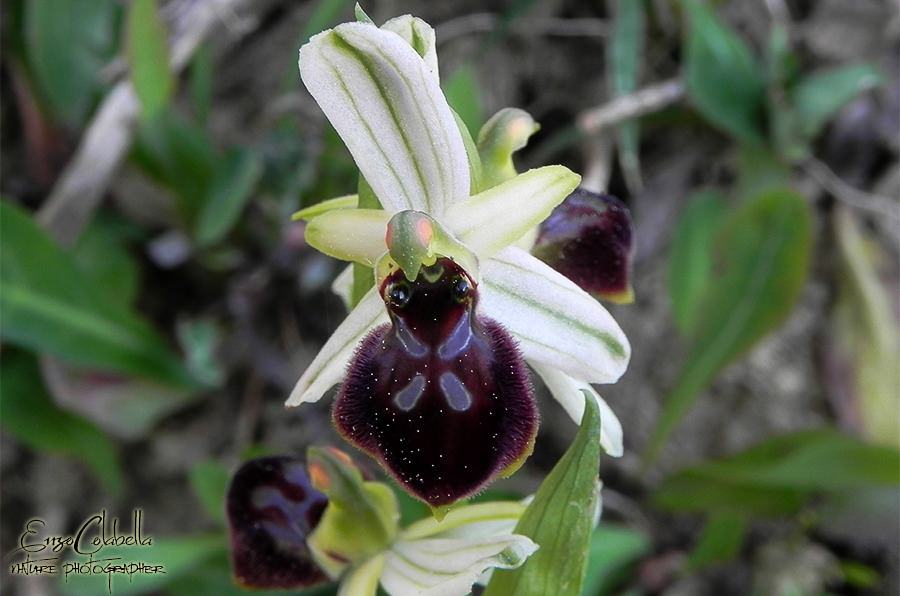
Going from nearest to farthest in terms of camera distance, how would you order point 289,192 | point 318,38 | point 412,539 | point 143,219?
point 318,38 < point 412,539 < point 289,192 < point 143,219

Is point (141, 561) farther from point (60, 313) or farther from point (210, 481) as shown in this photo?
point (60, 313)

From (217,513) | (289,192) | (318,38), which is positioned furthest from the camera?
(289,192)

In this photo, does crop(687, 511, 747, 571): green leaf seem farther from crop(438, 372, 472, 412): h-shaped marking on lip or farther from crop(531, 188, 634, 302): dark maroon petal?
crop(438, 372, 472, 412): h-shaped marking on lip

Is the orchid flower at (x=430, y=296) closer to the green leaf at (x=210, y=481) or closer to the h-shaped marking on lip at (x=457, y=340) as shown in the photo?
the h-shaped marking on lip at (x=457, y=340)

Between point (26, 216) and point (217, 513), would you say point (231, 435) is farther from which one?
point (26, 216)

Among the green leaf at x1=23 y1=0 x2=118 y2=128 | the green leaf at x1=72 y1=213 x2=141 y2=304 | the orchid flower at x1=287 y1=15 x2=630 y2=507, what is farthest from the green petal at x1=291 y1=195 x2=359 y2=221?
the green leaf at x1=23 y1=0 x2=118 y2=128

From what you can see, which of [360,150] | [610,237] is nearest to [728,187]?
[610,237]
